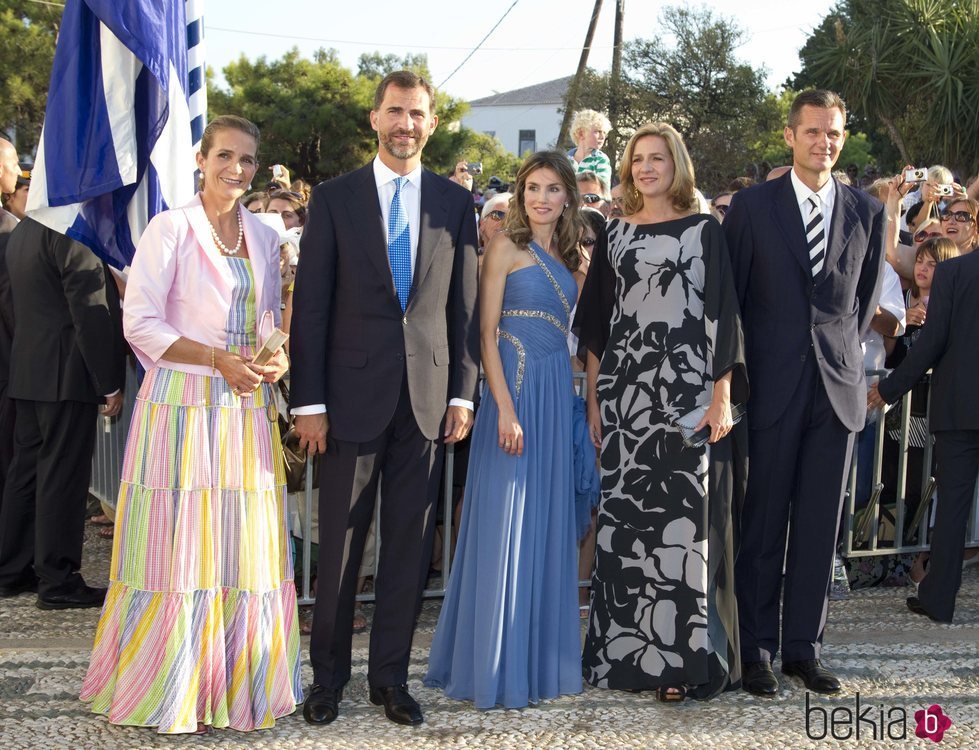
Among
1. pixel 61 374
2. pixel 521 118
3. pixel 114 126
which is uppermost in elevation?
pixel 521 118

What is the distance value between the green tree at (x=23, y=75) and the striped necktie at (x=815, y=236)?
2360 cm

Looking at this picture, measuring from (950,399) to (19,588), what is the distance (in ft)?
15.8

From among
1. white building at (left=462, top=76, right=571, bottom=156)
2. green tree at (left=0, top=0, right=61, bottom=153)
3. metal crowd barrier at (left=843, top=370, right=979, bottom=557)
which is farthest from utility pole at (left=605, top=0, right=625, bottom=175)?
white building at (left=462, top=76, right=571, bottom=156)

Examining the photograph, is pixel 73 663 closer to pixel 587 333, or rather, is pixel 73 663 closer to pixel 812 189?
pixel 587 333

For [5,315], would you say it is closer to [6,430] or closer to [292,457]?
[6,430]

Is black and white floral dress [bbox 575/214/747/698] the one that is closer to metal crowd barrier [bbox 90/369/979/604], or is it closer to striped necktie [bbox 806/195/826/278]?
striped necktie [bbox 806/195/826/278]

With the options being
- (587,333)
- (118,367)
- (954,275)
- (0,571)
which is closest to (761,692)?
(587,333)

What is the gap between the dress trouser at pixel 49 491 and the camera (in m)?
5.26

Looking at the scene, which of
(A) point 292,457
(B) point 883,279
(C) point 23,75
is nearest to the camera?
(B) point 883,279

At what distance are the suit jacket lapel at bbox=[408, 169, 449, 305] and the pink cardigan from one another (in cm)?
60

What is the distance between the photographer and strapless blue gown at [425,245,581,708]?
13.8ft

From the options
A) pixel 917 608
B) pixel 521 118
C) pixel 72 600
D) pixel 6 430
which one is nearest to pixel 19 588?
pixel 72 600

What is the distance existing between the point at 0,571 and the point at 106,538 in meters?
1.06

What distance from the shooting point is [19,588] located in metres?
5.51
